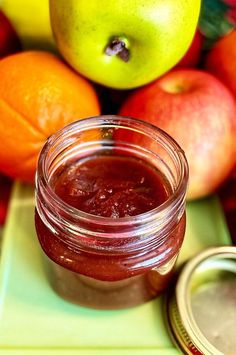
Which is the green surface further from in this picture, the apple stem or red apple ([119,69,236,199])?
the apple stem

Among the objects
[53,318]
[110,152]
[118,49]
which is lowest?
[53,318]

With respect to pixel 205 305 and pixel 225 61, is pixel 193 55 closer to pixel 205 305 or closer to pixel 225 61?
pixel 225 61

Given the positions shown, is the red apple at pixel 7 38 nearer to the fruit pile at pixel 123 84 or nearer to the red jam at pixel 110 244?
the fruit pile at pixel 123 84

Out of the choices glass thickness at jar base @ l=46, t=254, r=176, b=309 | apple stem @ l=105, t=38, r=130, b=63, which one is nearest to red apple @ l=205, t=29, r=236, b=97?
apple stem @ l=105, t=38, r=130, b=63

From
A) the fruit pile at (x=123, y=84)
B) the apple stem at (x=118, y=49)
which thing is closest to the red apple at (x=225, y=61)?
the fruit pile at (x=123, y=84)

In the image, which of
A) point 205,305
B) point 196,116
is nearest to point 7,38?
point 196,116

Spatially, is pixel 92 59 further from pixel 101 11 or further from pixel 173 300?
pixel 173 300
